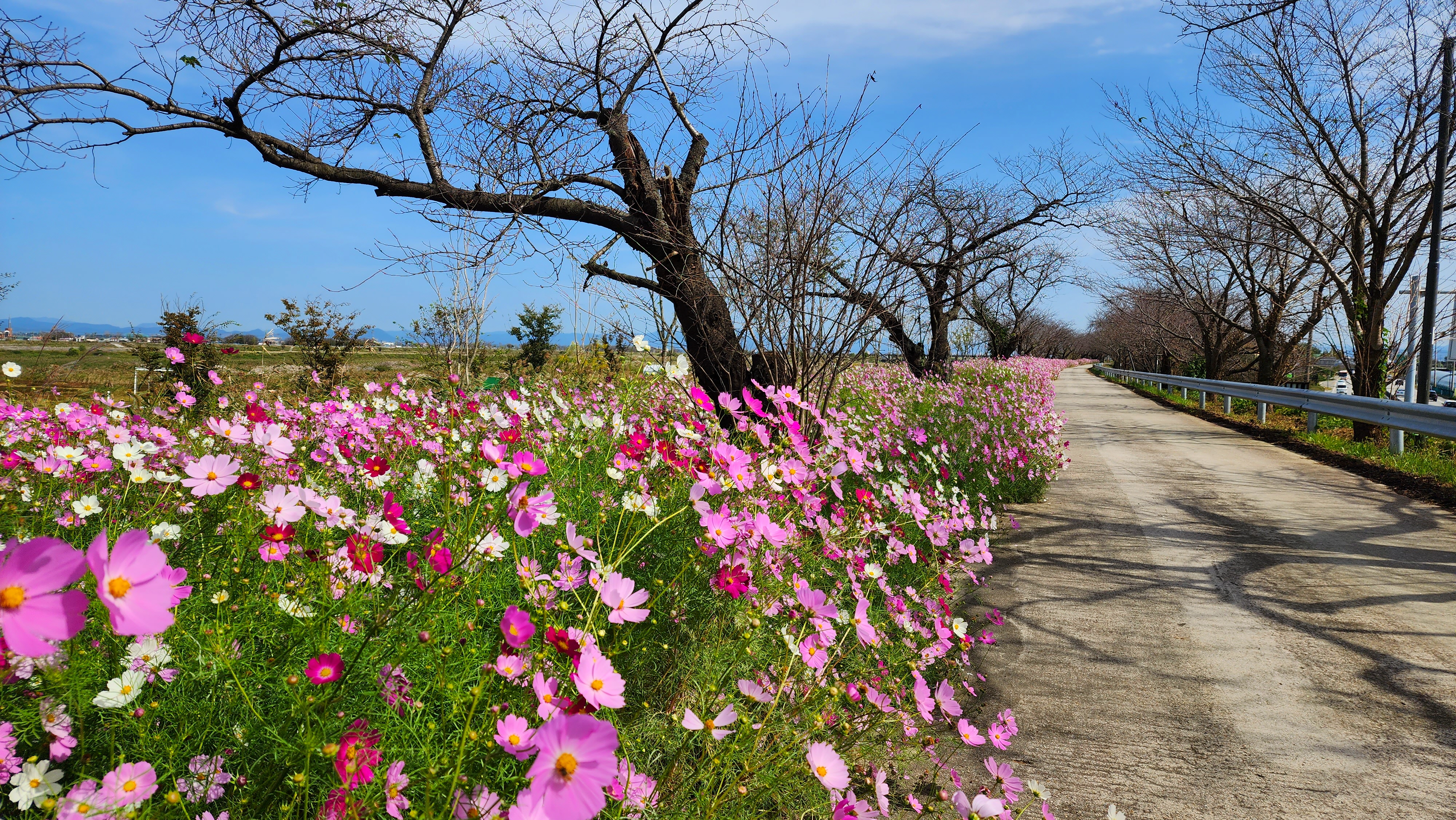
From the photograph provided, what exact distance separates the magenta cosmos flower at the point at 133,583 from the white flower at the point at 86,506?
164cm

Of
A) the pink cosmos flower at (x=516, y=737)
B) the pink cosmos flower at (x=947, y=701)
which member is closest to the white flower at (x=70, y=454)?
the pink cosmos flower at (x=516, y=737)

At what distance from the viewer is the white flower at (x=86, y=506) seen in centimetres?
188

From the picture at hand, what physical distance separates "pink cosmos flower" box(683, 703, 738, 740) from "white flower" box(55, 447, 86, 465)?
207cm

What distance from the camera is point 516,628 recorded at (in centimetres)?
107

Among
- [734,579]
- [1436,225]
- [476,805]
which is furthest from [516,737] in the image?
[1436,225]

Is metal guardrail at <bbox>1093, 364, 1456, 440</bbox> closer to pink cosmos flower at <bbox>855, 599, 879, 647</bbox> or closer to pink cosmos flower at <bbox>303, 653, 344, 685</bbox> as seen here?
pink cosmos flower at <bbox>855, 599, 879, 647</bbox>

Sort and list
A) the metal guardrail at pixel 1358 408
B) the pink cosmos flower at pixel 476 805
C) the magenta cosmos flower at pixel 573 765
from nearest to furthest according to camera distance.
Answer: the magenta cosmos flower at pixel 573 765 < the pink cosmos flower at pixel 476 805 < the metal guardrail at pixel 1358 408

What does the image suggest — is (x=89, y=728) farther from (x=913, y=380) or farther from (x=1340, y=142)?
(x=1340, y=142)

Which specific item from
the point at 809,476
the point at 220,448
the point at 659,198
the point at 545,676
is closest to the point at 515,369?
the point at 659,198

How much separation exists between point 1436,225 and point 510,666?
10724 mm

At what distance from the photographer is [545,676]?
1.38 meters

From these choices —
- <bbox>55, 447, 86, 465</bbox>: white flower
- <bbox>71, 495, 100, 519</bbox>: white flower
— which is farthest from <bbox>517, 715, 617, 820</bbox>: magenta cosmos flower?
<bbox>55, 447, 86, 465</bbox>: white flower

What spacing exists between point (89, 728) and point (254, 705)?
33cm

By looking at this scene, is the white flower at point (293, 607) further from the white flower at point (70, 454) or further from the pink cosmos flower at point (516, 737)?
the white flower at point (70, 454)
